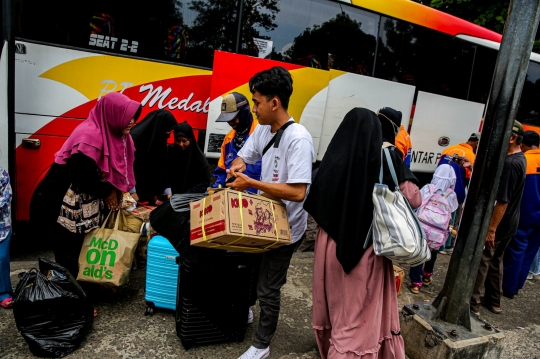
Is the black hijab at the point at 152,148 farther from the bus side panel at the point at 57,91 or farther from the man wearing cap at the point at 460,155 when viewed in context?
the man wearing cap at the point at 460,155

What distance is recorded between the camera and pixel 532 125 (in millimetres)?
7453

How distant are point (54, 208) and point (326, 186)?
1938 millimetres

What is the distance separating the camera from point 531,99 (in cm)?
728

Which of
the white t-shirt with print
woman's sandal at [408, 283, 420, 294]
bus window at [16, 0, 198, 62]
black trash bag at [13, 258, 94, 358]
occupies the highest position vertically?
bus window at [16, 0, 198, 62]

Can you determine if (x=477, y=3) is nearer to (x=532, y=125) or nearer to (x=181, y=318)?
(x=532, y=125)

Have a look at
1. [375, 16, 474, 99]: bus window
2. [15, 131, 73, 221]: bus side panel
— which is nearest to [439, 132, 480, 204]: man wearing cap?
[375, 16, 474, 99]: bus window

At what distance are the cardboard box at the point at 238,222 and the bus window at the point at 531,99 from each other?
273 inches

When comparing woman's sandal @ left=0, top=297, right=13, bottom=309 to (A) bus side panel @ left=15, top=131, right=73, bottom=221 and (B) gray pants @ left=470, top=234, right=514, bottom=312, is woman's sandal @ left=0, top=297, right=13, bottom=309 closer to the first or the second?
(A) bus side panel @ left=15, top=131, right=73, bottom=221

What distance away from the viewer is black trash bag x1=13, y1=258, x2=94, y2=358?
2.34 meters

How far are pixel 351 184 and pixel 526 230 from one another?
3289 millimetres

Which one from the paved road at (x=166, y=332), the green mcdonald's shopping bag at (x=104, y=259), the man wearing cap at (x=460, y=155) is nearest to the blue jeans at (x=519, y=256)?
the paved road at (x=166, y=332)

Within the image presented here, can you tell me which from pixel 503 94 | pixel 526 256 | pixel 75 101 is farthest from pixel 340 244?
pixel 526 256

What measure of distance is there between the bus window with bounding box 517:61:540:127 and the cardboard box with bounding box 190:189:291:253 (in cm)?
695

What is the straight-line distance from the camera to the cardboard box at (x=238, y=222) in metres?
1.98
